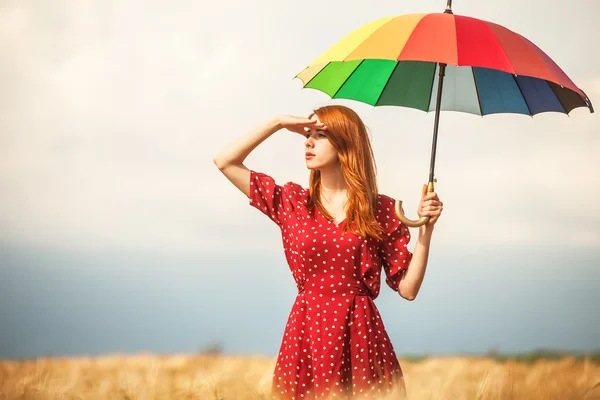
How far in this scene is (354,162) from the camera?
4.32 m

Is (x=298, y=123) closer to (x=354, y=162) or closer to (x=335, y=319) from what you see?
(x=354, y=162)

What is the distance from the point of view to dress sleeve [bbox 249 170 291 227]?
448 cm

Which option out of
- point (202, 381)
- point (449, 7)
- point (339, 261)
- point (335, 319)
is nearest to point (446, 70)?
point (449, 7)

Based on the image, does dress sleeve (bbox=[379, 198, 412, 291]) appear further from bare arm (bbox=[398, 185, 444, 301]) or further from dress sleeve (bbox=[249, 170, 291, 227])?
dress sleeve (bbox=[249, 170, 291, 227])

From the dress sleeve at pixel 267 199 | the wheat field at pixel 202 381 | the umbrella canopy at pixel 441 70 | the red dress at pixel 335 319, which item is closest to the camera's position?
the wheat field at pixel 202 381

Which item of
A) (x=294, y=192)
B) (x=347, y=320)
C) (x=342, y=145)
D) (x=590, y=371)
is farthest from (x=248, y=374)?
(x=590, y=371)

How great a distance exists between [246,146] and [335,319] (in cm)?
93

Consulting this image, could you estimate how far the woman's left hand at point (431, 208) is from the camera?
4.26 metres

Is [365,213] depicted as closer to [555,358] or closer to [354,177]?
[354,177]

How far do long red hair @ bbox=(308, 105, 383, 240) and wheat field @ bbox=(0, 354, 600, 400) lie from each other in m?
0.77

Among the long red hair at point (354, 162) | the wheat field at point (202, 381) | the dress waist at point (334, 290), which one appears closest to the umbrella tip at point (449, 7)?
the long red hair at point (354, 162)

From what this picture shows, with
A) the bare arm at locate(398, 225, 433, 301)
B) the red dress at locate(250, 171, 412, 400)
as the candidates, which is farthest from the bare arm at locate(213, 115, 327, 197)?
the bare arm at locate(398, 225, 433, 301)

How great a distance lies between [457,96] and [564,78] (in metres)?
0.63

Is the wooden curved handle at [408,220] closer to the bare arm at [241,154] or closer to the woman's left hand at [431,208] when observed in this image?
the woman's left hand at [431,208]
